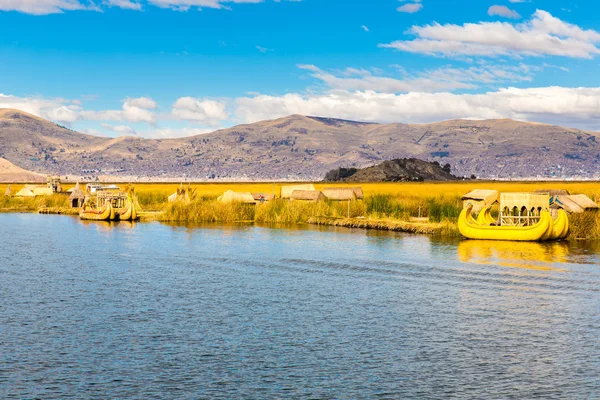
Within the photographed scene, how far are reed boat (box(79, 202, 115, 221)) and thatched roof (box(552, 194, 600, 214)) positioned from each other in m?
37.7

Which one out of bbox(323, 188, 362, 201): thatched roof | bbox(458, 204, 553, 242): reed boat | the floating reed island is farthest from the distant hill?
bbox(458, 204, 553, 242): reed boat

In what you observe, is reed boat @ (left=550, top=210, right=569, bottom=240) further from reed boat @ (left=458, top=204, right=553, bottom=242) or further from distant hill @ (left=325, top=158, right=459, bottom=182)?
distant hill @ (left=325, top=158, right=459, bottom=182)

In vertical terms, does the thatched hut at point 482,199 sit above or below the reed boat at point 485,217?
above

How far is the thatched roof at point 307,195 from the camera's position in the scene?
72125 millimetres

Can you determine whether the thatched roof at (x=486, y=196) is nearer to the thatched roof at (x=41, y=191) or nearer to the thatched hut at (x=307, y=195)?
the thatched hut at (x=307, y=195)

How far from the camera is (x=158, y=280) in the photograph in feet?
92.6

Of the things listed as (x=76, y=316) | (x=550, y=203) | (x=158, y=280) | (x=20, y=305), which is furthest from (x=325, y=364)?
(x=550, y=203)

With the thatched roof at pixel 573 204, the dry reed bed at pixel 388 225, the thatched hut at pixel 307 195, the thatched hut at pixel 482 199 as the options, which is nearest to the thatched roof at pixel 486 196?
the thatched hut at pixel 482 199

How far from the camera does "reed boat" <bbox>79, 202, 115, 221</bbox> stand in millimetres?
66188

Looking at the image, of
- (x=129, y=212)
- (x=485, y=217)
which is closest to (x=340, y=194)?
(x=129, y=212)

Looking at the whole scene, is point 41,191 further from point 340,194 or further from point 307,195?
point 340,194

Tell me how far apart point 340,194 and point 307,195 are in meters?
3.20

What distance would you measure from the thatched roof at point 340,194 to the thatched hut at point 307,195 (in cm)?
109

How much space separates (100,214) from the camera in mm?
67000
